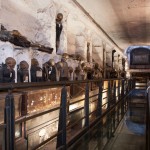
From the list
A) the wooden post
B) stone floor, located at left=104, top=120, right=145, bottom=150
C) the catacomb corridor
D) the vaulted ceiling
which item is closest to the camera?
the wooden post

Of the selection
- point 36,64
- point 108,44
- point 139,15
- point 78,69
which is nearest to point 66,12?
point 78,69

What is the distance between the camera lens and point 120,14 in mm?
9172

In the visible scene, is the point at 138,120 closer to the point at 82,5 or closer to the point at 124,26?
the point at 82,5

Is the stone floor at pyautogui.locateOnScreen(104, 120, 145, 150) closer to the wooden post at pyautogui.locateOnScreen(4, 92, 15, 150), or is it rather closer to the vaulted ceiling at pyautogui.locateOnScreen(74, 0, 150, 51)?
the wooden post at pyautogui.locateOnScreen(4, 92, 15, 150)

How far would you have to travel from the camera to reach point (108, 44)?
1491 cm

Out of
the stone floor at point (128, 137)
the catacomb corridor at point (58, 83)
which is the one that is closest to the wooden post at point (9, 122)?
the catacomb corridor at point (58, 83)

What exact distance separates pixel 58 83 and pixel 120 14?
7.18 metres

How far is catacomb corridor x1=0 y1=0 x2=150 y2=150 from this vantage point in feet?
9.83

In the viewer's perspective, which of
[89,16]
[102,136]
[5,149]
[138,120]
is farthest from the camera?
[89,16]

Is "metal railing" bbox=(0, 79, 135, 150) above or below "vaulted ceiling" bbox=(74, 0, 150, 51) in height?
below

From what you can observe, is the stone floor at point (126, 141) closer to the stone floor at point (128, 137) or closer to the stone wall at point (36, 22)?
the stone floor at point (128, 137)

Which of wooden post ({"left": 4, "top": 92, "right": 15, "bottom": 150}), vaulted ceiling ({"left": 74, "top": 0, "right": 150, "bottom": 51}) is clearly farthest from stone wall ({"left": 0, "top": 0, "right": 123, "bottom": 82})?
wooden post ({"left": 4, "top": 92, "right": 15, "bottom": 150})

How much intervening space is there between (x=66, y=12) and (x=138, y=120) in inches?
145

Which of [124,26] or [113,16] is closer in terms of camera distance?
[113,16]
